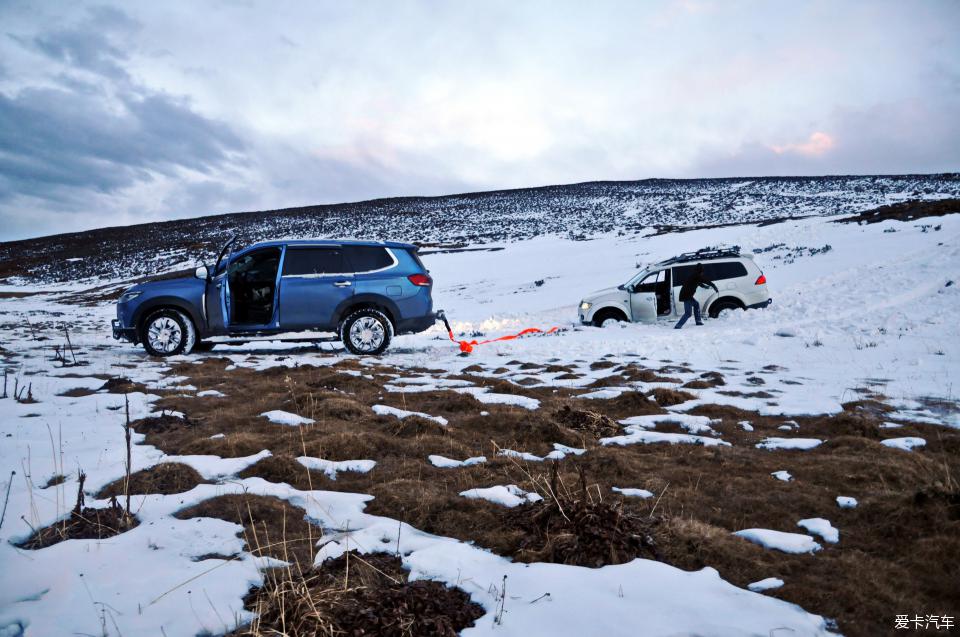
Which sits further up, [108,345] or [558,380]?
[108,345]

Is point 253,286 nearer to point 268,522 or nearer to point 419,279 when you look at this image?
point 419,279

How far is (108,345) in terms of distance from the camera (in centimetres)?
1147

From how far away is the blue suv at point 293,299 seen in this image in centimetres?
948

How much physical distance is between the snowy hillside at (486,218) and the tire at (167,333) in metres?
32.7

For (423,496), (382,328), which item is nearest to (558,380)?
(382,328)

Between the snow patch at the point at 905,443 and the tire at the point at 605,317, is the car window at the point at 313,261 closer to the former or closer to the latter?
the tire at the point at 605,317

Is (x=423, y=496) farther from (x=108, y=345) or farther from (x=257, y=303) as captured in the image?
(x=108, y=345)

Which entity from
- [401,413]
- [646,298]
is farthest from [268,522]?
[646,298]

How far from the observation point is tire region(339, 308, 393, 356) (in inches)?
393

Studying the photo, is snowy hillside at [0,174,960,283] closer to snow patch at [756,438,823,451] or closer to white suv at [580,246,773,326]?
white suv at [580,246,773,326]

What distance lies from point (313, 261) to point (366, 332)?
1.60 meters

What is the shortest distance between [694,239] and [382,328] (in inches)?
899

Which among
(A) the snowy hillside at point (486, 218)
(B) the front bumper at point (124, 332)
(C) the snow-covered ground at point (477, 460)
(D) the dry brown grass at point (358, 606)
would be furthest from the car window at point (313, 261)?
(A) the snowy hillside at point (486, 218)

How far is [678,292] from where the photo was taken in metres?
13.1
